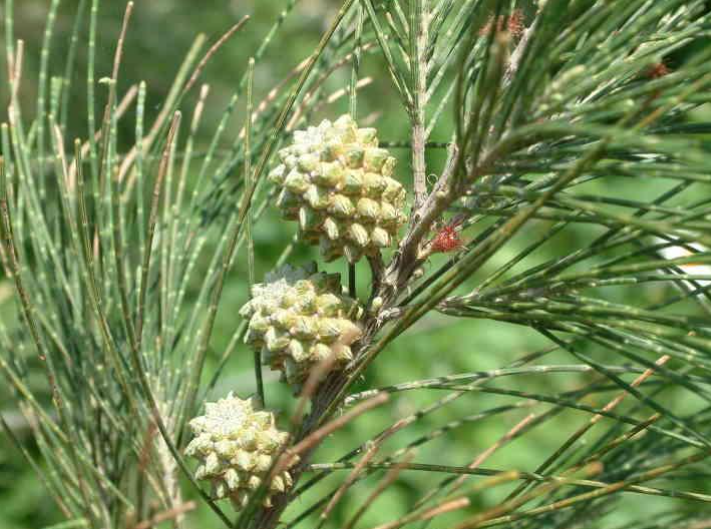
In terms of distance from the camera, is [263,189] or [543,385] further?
[543,385]

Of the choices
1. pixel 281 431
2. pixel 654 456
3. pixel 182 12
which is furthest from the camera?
pixel 182 12

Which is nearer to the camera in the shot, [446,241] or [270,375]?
[446,241]

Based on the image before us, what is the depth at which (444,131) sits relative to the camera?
75.7 inches

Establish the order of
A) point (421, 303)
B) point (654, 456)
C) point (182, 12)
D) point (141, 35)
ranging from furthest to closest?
point (182, 12), point (141, 35), point (654, 456), point (421, 303)

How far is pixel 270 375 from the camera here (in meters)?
1.66

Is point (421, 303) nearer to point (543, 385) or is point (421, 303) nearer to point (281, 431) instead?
point (281, 431)

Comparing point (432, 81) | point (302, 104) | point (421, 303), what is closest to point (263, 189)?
point (302, 104)

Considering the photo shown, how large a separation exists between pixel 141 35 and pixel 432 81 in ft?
4.21

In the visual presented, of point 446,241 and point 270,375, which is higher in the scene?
point 446,241

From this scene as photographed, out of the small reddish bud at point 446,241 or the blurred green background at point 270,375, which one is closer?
the small reddish bud at point 446,241

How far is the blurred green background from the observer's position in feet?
5.09

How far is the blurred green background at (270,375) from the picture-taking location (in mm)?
1551

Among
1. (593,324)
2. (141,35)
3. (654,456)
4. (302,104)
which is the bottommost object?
(654,456)

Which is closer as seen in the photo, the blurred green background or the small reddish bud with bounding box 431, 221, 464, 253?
the small reddish bud with bounding box 431, 221, 464, 253
